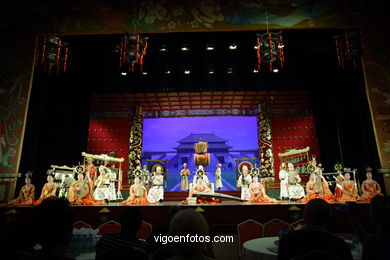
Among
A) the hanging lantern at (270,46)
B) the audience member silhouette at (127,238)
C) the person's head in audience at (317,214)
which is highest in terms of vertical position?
the hanging lantern at (270,46)

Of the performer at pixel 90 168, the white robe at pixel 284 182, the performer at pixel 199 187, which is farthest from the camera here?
the white robe at pixel 284 182

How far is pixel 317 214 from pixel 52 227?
1.39 m

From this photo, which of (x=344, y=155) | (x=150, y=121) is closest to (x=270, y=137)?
(x=344, y=155)

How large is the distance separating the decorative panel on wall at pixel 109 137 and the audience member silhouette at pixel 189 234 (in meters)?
9.03

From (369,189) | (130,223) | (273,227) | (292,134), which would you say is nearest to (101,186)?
(273,227)

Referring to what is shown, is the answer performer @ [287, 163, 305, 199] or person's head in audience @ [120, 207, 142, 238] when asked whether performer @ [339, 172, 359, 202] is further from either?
person's head in audience @ [120, 207, 142, 238]

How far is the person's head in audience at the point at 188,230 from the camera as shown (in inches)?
43.8

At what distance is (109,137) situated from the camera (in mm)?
10133

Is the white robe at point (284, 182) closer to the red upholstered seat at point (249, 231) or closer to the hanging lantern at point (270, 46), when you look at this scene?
the hanging lantern at point (270, 46)

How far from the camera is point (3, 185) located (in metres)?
5.20

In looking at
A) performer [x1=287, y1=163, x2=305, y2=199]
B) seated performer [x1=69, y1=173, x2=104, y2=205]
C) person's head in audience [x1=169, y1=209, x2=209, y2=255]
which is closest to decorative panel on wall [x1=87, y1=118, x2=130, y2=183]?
seated performer [x1=69, y1=173, x2=104, y2=205]

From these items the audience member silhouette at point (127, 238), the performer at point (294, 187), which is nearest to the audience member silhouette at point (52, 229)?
the audience member silhouette at point (127, 238)

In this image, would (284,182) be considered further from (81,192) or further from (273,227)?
(81,192)

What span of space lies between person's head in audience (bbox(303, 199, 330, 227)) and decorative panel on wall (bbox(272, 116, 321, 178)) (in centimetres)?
837
